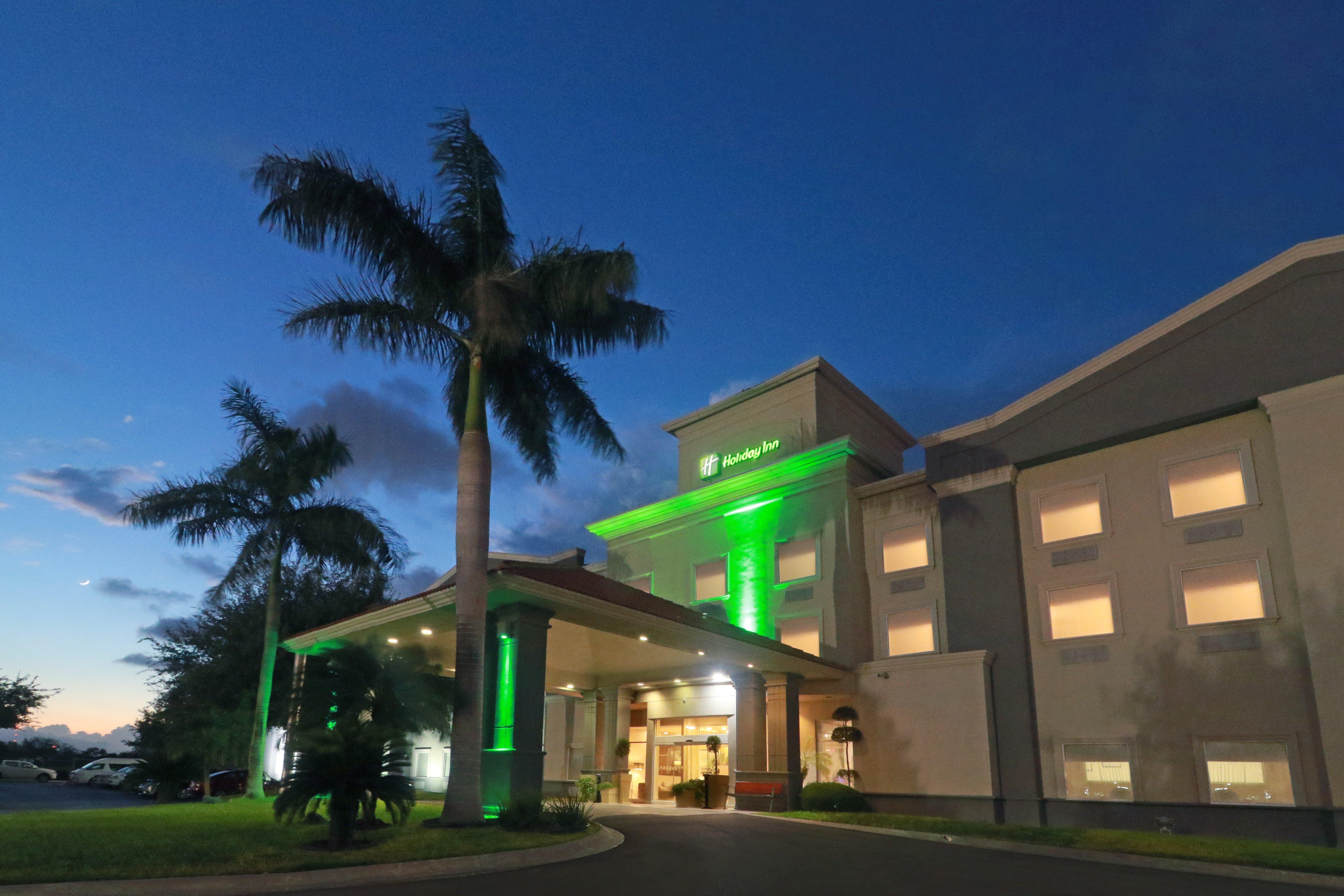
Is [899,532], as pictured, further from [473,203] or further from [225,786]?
[225,786]

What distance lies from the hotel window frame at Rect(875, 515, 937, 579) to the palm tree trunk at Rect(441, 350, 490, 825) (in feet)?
50.9

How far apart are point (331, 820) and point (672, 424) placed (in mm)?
25768

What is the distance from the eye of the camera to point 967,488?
27.0m

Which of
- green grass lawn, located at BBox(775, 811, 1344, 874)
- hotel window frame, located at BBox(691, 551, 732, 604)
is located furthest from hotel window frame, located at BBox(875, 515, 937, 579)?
green grass lawn, located at BBox(775, 811, 1344, 874)

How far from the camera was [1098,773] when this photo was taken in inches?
907

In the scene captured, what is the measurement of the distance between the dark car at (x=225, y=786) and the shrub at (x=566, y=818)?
17661 millimetres

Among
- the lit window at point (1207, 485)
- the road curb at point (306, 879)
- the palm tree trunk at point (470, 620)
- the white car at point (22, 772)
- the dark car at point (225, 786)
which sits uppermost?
the lit window at point (1207, 485)

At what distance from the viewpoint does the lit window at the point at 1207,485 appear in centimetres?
2242

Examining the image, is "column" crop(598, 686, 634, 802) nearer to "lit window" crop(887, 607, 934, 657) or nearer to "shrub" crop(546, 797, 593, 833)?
"lit window" crop(887, 607, 934, 657)

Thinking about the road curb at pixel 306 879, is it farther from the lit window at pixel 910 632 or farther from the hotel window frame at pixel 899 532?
the hotel window frame at pixel 899 532

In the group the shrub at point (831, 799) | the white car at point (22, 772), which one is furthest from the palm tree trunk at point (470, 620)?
the white car at point (22, 772)

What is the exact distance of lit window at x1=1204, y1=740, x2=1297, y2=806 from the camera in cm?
2022

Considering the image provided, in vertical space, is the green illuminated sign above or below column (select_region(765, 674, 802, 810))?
above

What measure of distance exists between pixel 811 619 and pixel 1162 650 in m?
10.5
